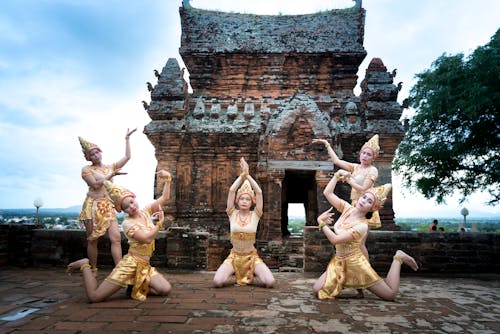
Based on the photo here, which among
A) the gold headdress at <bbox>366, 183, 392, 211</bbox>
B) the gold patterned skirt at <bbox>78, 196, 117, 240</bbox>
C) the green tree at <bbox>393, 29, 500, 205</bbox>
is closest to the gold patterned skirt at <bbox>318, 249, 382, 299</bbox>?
the gold headdress at <bbox>366, 183, 392, 211</bbox>

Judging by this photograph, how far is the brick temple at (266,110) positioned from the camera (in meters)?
9.87

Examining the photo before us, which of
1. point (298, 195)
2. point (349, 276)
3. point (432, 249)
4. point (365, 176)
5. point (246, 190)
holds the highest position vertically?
point (298, 195)

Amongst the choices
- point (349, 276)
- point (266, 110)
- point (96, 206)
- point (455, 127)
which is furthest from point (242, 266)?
point (455, 127)

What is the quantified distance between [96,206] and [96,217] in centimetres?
16

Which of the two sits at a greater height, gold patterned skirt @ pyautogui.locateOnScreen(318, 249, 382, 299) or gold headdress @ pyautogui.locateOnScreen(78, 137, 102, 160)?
gold headdress @ pyautogui.locateOnScreen(78, 137, 102, 160)

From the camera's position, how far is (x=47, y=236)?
6785 mm

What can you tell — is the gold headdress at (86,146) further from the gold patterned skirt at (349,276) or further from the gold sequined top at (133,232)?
the gold patterned skirt at (349,276)

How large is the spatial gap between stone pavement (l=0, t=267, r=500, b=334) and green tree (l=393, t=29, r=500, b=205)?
9.63 meters

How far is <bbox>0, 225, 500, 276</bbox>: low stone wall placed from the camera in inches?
250

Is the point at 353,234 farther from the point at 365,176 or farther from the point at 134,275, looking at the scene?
the point at 134,275

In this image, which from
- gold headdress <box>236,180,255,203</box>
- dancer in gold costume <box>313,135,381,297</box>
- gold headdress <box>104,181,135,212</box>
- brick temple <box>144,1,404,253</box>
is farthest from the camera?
brick temple <box>144,1,404,253</box>

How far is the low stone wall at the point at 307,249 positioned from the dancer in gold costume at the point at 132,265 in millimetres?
2009

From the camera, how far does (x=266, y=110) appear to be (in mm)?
11047

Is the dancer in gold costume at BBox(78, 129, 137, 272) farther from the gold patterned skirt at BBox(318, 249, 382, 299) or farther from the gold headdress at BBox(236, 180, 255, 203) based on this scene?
the gold patterned skirt at BBox(318, 249, 382, 299)
